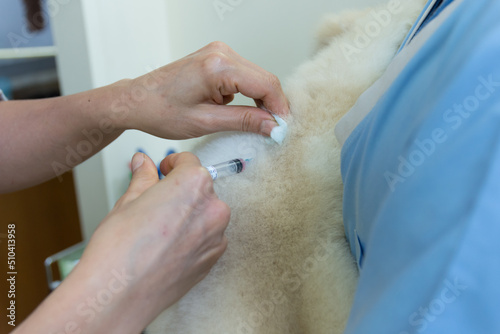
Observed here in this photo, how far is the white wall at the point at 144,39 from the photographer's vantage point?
989mm

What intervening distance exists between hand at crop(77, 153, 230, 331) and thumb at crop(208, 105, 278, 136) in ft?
0.28

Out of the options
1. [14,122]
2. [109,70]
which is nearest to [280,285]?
[14,122]

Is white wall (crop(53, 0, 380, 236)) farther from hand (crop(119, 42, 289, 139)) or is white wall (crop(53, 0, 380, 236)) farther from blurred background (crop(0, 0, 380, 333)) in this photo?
hand (crop(119, 42, 289, 139))

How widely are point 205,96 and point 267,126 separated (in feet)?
0.40

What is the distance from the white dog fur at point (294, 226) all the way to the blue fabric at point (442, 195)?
15 centimetres

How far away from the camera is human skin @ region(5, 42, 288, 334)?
1.31 feet

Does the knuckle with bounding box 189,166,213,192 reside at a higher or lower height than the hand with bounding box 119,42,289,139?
lower

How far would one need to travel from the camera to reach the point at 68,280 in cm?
40

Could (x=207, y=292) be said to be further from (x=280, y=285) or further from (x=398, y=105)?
(x=398, y=105)

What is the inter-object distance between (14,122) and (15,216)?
3.20 ft

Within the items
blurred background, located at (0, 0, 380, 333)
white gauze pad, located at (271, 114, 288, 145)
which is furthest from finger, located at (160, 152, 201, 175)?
blurred background, located at (0, 0, 380, 333)

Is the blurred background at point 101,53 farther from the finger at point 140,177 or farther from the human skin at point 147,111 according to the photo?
the finger at point 140,177

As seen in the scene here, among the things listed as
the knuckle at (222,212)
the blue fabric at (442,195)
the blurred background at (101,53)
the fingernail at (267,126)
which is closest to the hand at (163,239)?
the knuckle at (222,212)

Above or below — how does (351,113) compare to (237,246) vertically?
above
